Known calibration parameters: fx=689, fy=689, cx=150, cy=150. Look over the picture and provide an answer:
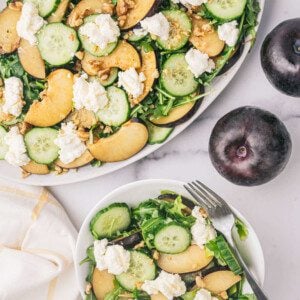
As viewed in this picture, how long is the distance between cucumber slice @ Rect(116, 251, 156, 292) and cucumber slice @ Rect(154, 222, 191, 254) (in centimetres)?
6

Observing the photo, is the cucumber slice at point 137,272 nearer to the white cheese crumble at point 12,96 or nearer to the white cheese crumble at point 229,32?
the white cheese crumble at point 12,96

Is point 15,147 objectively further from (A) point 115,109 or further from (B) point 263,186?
(B) point 263,186

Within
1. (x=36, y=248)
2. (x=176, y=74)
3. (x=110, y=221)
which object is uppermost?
(x=176, y=74)

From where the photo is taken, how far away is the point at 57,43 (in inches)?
70.2

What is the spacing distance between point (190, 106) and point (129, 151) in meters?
0.20

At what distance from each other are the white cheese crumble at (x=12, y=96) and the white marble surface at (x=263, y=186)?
318 millimetres

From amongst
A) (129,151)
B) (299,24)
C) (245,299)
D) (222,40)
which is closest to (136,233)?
(129,151)

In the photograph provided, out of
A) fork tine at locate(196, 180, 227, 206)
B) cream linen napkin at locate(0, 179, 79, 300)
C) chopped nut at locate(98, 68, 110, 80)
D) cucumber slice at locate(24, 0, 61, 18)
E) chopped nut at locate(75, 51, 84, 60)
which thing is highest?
cucumber slice at locate(24, 0, 61, 18)

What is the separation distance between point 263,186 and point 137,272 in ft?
1.39

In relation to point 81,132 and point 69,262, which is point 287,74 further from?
point 69,262

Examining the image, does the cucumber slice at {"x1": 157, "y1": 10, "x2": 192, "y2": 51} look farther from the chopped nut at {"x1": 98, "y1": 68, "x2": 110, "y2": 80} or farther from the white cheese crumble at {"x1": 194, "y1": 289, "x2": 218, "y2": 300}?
the white cheese crumble at {"x1": 194, "y1": 289, "x2": 218, "y2": 300}

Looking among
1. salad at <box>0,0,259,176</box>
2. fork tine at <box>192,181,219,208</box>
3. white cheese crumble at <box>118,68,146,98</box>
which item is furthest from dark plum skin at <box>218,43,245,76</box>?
fork tine at <box>192,181,219,208</box>

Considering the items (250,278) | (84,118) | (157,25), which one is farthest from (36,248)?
(157,25)

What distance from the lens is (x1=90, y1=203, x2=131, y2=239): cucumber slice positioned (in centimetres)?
179
